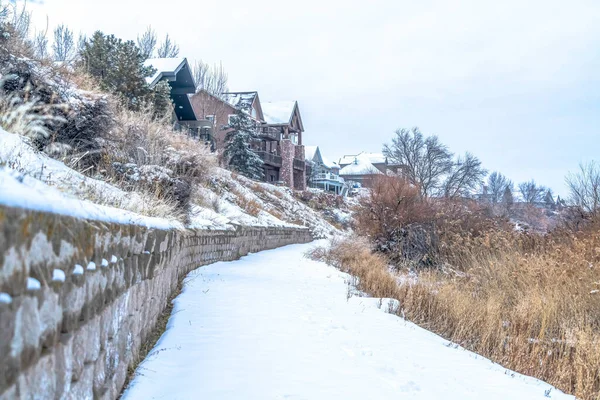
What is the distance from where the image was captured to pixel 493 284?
333 inches

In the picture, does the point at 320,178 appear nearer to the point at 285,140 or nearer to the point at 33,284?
the point at 285,140

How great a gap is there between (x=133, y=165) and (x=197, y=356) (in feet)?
17.4

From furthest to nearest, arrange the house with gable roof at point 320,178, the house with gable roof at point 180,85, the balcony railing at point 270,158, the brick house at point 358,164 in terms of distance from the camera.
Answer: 1. the brick house at point 358,164
2. the house with gable roof at point 320,178
3. the balcony railing at point 270,158
4. the house with gable roof at point 180,85

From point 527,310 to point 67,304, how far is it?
21.1 ft

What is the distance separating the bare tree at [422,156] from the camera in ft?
122

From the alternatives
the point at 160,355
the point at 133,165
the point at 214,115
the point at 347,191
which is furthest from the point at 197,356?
the point at 347,191

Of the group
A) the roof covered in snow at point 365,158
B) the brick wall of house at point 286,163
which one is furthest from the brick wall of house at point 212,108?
the roof covered in snow at point 365,158

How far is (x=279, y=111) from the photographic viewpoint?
146ft

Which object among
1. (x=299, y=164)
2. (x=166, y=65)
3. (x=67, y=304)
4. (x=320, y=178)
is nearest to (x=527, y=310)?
(x=67, y=304)

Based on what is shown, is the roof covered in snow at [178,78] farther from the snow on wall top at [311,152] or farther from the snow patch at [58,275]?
the snow on wall top at [311,152]

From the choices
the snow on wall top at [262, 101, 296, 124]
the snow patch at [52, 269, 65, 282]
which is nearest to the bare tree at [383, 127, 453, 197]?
the snow on wall top at [262, 101, 296, 124]

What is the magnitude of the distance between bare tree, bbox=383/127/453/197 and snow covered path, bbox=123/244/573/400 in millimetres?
31948

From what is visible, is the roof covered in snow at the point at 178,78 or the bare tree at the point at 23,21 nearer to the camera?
the bare tree at the point at 23,21

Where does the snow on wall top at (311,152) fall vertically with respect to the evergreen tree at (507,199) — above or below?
above
